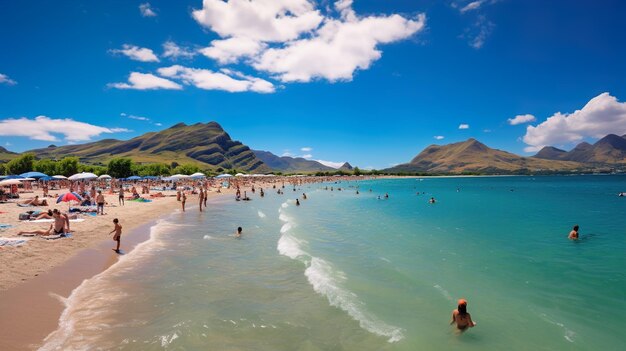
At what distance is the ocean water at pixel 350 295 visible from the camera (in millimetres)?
7887

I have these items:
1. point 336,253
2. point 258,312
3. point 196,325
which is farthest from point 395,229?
point 196,325

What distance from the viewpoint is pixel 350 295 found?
10875 mm

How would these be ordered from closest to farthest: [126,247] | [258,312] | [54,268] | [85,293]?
[258,312]
[85,293]
[54,268]
[126,247]

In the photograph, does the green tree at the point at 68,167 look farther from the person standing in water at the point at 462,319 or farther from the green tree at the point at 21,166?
the person standing in water at the point at 462,319

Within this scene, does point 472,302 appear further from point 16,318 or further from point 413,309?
point 16,318

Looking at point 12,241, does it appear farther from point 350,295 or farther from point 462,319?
point 462,319

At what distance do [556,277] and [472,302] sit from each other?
520 cm

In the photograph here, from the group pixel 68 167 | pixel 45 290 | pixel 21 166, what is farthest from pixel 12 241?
pixel 21 166

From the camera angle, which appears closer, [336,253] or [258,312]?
[258,312]

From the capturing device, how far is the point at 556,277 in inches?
507

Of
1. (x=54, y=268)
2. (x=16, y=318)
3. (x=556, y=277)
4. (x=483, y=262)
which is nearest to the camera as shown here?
(x=16, y=318)

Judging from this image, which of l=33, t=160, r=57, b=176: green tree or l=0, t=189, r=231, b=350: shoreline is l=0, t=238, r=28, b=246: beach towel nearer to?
l=0, t=189, r=231, b=350: shoreline

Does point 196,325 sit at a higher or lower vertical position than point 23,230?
lower

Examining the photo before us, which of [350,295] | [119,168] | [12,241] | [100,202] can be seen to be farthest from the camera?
[119,168]
